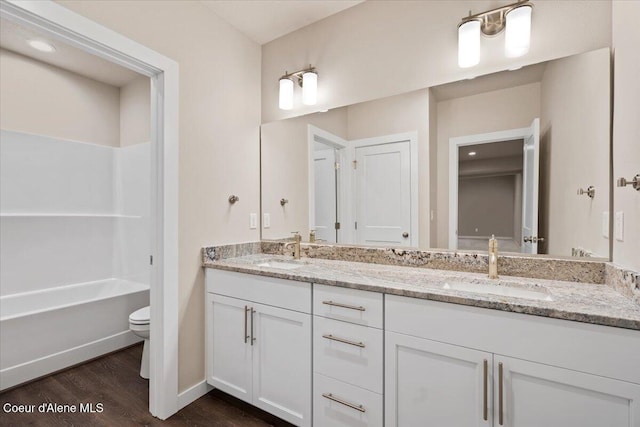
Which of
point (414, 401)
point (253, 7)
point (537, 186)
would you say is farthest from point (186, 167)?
point (537, 186)

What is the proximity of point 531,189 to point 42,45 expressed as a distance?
3556mm

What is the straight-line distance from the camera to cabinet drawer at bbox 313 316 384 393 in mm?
1307

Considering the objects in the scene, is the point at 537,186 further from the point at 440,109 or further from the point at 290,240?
the point at 290,240

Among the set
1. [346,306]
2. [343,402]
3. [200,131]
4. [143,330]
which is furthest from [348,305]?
[143,330]

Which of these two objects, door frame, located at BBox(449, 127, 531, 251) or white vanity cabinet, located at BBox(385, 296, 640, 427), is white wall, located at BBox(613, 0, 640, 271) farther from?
door frame, located at BBox(449, 127, 531, 251)

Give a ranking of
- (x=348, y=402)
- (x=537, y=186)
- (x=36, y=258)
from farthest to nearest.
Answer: (x=36, y=258) → (x=537, y=186) → (x=348, y=402)

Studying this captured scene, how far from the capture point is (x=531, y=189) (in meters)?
1.54

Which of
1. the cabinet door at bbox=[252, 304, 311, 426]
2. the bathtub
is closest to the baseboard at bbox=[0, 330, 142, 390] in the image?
the bathtub

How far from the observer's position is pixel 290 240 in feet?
7.61

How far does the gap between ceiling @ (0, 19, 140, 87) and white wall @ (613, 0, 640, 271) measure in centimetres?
335

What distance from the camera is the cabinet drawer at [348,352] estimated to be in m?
1.31

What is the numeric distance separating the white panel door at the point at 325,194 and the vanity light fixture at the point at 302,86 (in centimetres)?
40

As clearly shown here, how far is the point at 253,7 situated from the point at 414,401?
2.45 m

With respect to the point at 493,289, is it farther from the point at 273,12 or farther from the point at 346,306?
the point at 273,12
